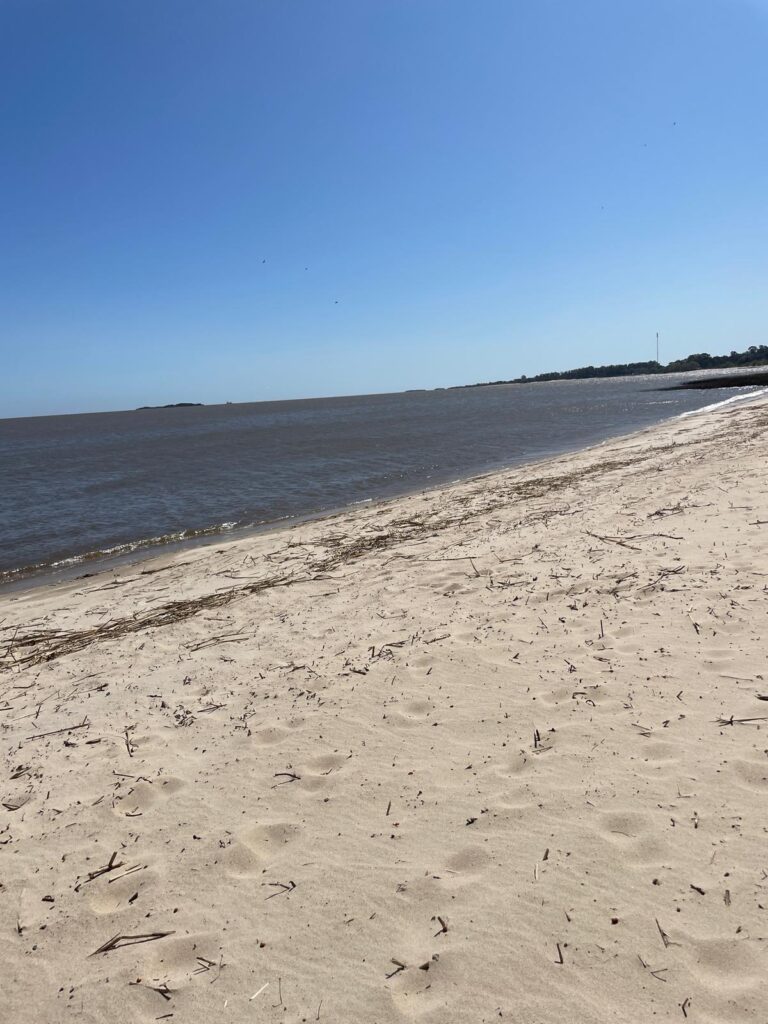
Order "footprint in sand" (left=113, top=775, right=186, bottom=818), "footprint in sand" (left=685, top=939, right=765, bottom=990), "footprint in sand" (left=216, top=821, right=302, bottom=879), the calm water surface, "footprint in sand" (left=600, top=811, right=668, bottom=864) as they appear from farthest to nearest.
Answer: the calm water surface
"footprint in sand" (left=113, top=775, right=186, bottom=818)
"footprint in sand" (left=216, top=821, right=302, bottom=879)
"footprint in sand" (left=600, top=811, right=668, bottom=864)
"footprint in sand" (left=685, top=939, right=765, bottom=990)

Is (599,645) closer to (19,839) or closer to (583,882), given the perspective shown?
(583,882)

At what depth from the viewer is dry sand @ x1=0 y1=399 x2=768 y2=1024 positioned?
2121 millimetres

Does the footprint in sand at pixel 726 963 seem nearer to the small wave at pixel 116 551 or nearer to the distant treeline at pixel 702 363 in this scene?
the small wave at pixel 116 551

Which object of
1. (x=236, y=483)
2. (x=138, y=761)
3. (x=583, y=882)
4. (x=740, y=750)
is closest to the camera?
(x=583, y=882)

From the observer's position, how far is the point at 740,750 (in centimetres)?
303

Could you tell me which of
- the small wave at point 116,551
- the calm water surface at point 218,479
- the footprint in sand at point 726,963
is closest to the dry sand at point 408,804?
A: the footprint in sand at point 726,963

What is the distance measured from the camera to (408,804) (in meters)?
3.00

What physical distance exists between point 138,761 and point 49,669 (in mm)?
2299

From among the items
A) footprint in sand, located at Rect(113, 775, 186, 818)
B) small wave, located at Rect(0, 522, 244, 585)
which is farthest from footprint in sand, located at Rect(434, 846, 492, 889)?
small wave, located at Rect(0, 522, 244, 585)

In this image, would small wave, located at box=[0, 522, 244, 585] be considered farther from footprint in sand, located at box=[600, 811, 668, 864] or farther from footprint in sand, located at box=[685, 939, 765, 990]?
footprint in sand, located at box=[685, 939, 765, 990]

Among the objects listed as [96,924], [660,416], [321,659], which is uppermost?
[660,416]

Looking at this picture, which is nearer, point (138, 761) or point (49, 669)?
point (138, 761)

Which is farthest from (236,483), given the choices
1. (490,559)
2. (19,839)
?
(19,839)

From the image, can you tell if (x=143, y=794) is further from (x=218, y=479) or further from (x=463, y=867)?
(x=218, y=479)
